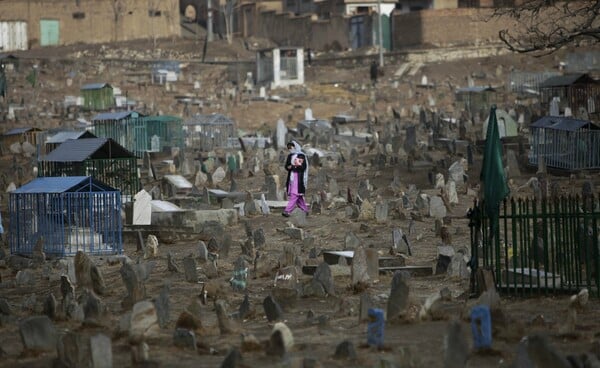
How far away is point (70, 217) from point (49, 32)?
5090 cm

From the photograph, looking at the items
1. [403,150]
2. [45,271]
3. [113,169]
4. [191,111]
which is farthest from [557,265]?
[191,111]

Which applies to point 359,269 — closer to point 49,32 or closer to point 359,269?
point 359,269

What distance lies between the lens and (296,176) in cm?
2281

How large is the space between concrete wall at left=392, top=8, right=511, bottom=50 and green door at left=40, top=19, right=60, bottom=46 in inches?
706

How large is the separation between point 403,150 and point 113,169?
9.62 metres

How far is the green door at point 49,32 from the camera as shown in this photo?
69375 millimetres

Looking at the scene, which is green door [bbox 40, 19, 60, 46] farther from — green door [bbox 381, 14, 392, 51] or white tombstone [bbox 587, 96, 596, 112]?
white tombstone [bbox 587, 96, 596, 112]

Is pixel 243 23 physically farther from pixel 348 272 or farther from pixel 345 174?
pixel 348 272

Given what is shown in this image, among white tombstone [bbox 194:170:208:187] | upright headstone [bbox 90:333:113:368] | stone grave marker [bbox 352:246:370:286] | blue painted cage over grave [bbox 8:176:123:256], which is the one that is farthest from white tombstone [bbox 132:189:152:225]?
upright headstone [bbox 90:333:113:368]

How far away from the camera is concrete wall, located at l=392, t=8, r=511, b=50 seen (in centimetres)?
6475

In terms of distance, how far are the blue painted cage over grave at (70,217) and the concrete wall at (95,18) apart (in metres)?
48.8

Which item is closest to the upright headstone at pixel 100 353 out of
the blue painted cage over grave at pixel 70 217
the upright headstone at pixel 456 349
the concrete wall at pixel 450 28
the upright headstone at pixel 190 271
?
the upright headstone at pixel 456 349

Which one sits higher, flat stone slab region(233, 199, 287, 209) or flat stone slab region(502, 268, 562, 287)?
flat stone slab region(233, 199, 287, 209)

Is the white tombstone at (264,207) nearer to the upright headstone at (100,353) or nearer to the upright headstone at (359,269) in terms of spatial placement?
the upright headstone at (359,269)
